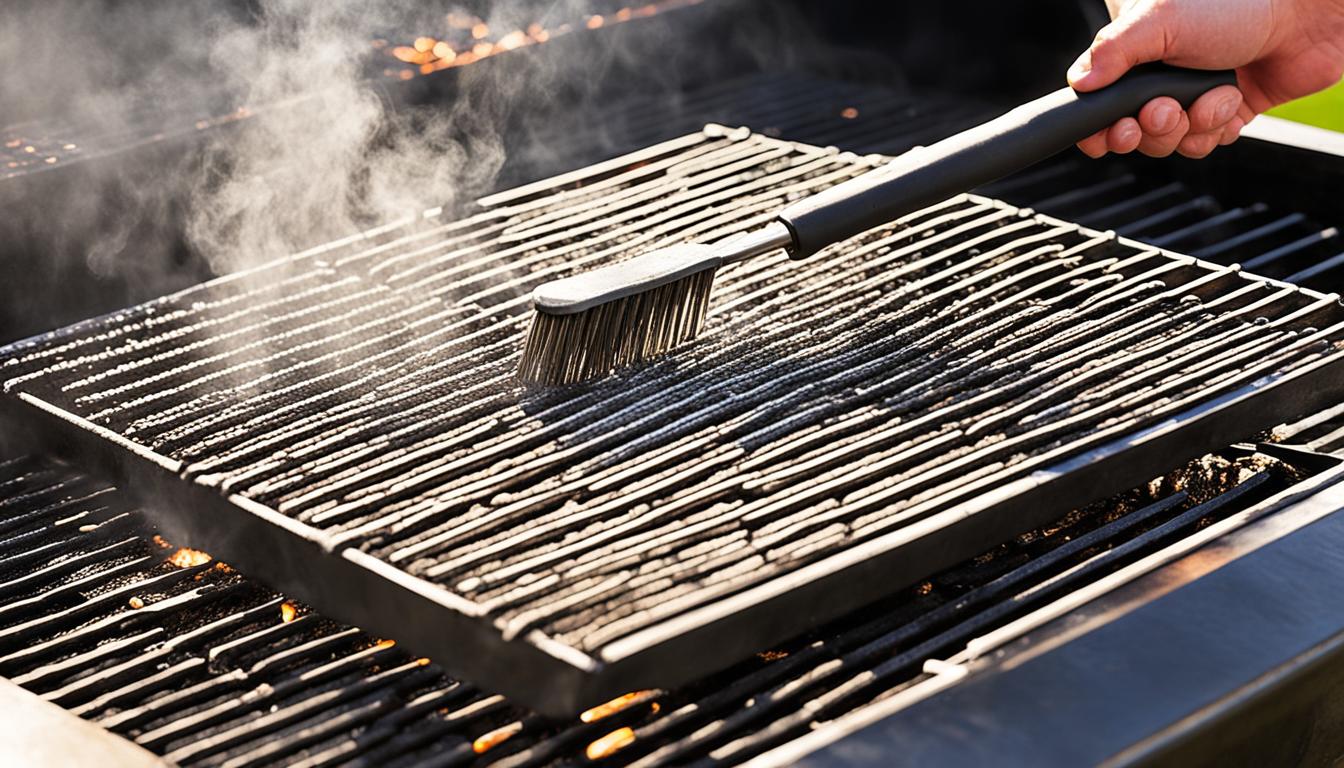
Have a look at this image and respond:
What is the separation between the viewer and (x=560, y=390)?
2643mm

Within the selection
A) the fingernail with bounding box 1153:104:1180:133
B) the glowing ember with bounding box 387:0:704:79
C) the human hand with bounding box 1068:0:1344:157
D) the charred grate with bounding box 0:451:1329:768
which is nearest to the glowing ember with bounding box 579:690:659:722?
the charred grate with bounding box 0:451:1329:768

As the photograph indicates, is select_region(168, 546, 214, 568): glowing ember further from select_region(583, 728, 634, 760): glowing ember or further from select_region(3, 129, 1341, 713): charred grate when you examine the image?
select_region(583, 728, 634, 760): glowing ember

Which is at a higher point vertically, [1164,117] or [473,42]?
[473,42]

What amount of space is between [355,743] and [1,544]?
1071 mm

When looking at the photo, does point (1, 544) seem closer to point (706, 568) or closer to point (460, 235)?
point (460, 235)

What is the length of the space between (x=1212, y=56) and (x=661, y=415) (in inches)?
59.9

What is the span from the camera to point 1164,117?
2.94 meters

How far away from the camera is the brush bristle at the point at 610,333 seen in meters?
2.62

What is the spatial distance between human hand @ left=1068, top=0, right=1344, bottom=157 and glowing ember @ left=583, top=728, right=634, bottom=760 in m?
1.57

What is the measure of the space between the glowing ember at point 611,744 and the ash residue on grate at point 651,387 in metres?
0.22

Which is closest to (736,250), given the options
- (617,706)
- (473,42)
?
(617,706)

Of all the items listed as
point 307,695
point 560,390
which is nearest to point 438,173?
point 560,390

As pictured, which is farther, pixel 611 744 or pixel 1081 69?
pixel 1081 69

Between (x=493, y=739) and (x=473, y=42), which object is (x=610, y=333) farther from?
Answer: (x=473, y=42)
